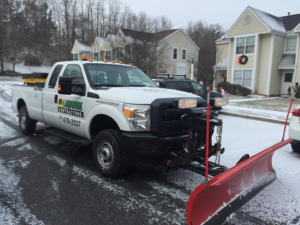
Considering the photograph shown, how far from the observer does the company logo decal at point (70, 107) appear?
15.6 ft

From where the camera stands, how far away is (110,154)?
4.14 meters

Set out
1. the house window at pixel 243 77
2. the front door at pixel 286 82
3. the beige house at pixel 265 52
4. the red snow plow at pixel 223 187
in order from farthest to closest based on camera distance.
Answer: the house window at pixel 243 77 < the front door at pixel 286 82 < the beige house at pixel 265 52 < the red snow plow at pixel 223 187

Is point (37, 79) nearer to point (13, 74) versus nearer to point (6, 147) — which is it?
point (6, 147)

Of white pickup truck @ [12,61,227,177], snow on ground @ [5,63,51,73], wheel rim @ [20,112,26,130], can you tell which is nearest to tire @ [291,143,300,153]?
white pickup truck @ [12,61,227,177]

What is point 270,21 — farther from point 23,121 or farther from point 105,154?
point 105,154

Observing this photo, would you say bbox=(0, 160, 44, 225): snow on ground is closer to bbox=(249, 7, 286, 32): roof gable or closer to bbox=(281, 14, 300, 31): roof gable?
bbox=(249, 7, 286, 32): roof gable

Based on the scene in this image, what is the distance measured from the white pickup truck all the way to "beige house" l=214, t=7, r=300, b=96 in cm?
1998

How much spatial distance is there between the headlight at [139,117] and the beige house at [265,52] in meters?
21.2

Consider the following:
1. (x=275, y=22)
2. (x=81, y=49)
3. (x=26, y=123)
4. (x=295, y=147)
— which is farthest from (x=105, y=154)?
(x=81, y=49)

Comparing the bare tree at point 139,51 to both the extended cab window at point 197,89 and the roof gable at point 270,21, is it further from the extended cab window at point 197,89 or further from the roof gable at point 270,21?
the extended cab window at point 197,89

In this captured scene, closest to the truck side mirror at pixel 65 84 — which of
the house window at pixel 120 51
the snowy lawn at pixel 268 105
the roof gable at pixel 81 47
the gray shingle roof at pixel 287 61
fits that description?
the snowy lawn at pixel 268 105

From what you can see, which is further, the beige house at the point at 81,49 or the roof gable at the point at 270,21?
the beige house at the point at 81,49

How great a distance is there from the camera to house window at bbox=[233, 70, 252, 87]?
915 inches

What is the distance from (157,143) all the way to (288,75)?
2304cm
